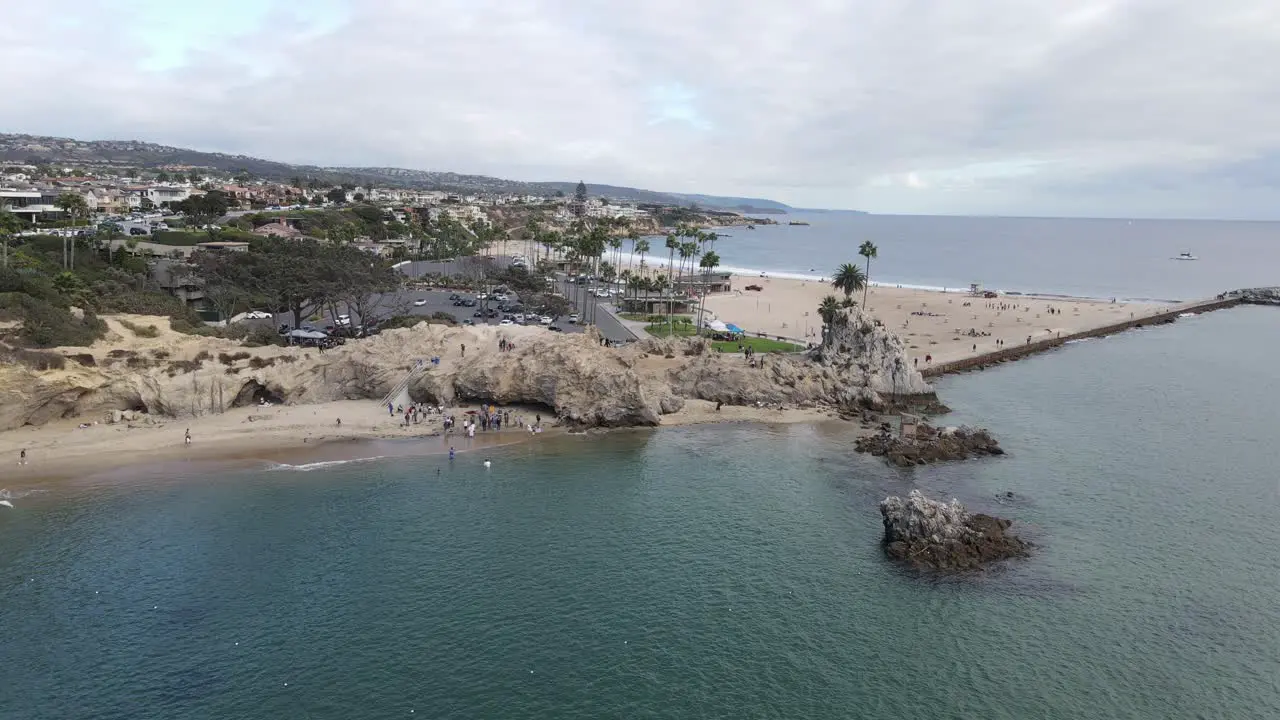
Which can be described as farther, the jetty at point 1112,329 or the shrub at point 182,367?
the jetty at point 1112,329

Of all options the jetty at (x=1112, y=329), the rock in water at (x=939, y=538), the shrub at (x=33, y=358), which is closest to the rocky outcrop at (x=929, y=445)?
the rock in water at (x=939, y=538)

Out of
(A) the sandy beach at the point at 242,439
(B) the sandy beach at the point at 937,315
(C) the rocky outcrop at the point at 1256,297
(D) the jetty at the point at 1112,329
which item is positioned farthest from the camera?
(C) the rocky outcrop at the point at 1256,297

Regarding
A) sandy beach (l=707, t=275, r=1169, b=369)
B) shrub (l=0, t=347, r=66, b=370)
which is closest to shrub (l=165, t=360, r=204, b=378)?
shrub (l=0, t=347, r=66, b=370)

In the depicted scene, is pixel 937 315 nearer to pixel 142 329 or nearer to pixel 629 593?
pixel 629 593

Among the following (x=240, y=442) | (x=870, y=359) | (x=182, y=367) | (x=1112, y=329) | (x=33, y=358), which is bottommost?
(x=240, y=442)

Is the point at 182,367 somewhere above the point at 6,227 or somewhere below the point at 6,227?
below

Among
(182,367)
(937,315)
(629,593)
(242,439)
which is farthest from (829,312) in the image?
(182,367)

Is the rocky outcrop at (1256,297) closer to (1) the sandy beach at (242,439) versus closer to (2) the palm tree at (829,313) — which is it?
(2) the palm tree at (829,313)
